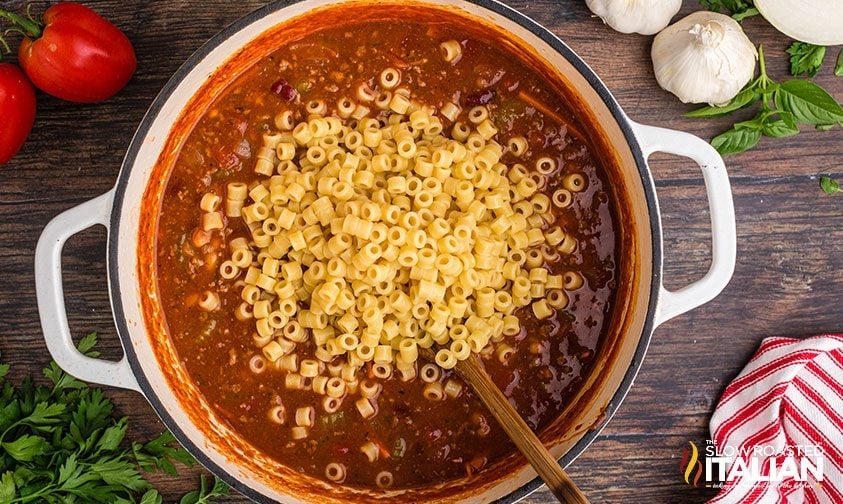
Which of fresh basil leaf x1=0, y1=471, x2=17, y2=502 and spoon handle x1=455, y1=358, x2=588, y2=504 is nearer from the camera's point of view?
spoon handle x1=455, y1=358, x2=588, y2=504

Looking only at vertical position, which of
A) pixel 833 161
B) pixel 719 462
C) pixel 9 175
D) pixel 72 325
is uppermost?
pixel 833 161

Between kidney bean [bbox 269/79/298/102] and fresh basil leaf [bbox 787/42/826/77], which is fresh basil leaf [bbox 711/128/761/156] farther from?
kidney bean [bbox 269/79/298/102]

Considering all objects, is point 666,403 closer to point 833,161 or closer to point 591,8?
point 833,161

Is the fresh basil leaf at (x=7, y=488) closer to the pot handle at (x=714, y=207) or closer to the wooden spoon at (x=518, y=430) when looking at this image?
the wooden spoon at (x=518, y=430)

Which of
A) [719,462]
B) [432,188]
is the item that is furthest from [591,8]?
[719,462]

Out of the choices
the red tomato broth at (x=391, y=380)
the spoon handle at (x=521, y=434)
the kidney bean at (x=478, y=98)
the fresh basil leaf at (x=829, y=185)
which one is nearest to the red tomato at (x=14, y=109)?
the red tomato broth at (x=391, y=380)

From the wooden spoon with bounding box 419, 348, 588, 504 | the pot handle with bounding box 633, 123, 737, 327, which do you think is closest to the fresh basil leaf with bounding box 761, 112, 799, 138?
the pot handle with bounding box 633, 123, 737, 327
